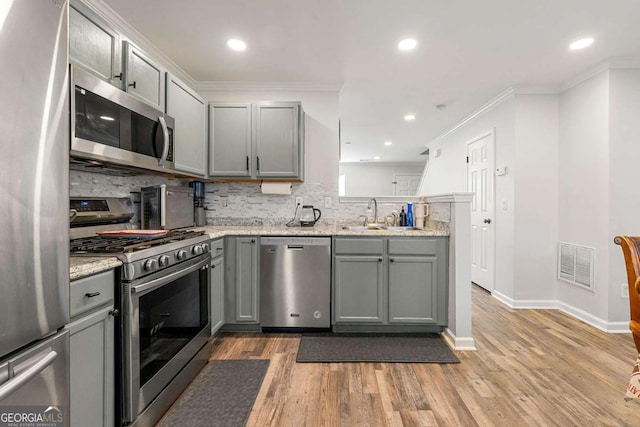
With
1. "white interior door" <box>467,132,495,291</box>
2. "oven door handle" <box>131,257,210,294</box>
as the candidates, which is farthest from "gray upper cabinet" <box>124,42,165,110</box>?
"white interior door" <box>467,132,495,291</box>

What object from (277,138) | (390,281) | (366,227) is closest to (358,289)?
(390,281)

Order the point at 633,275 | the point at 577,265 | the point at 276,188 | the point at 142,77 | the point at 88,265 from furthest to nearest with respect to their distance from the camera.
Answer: the point at 276,188 → the point at 577,265 → the point at 142,77 → the point at 633,275 → the point at 88,265

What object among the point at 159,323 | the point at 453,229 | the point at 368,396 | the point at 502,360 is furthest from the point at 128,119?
the point at 502,360

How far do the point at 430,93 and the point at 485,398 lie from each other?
11.0ft

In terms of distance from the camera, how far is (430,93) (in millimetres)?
3760

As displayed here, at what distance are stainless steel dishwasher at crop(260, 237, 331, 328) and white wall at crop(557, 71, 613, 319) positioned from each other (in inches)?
108

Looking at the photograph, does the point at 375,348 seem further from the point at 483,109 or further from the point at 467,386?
the point at 483,109

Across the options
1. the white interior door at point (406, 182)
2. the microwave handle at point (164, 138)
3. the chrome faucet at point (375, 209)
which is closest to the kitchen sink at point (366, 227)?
the chrome faucet at point (375, 209)

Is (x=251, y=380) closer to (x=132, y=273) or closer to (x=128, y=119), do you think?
(x=132, y=273)

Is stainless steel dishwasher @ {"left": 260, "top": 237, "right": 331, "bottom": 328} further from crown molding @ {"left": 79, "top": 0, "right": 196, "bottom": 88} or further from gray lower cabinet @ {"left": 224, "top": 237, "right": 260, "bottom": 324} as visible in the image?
crown molding @ {"left": 79, "top": 0, "right": 196, "bottom": 88}

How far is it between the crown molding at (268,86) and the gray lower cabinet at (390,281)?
184 centimetres

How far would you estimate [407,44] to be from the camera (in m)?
2.58

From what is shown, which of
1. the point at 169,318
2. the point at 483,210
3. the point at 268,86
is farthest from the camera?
the point at 483,210

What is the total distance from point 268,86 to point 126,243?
97.0 inches
